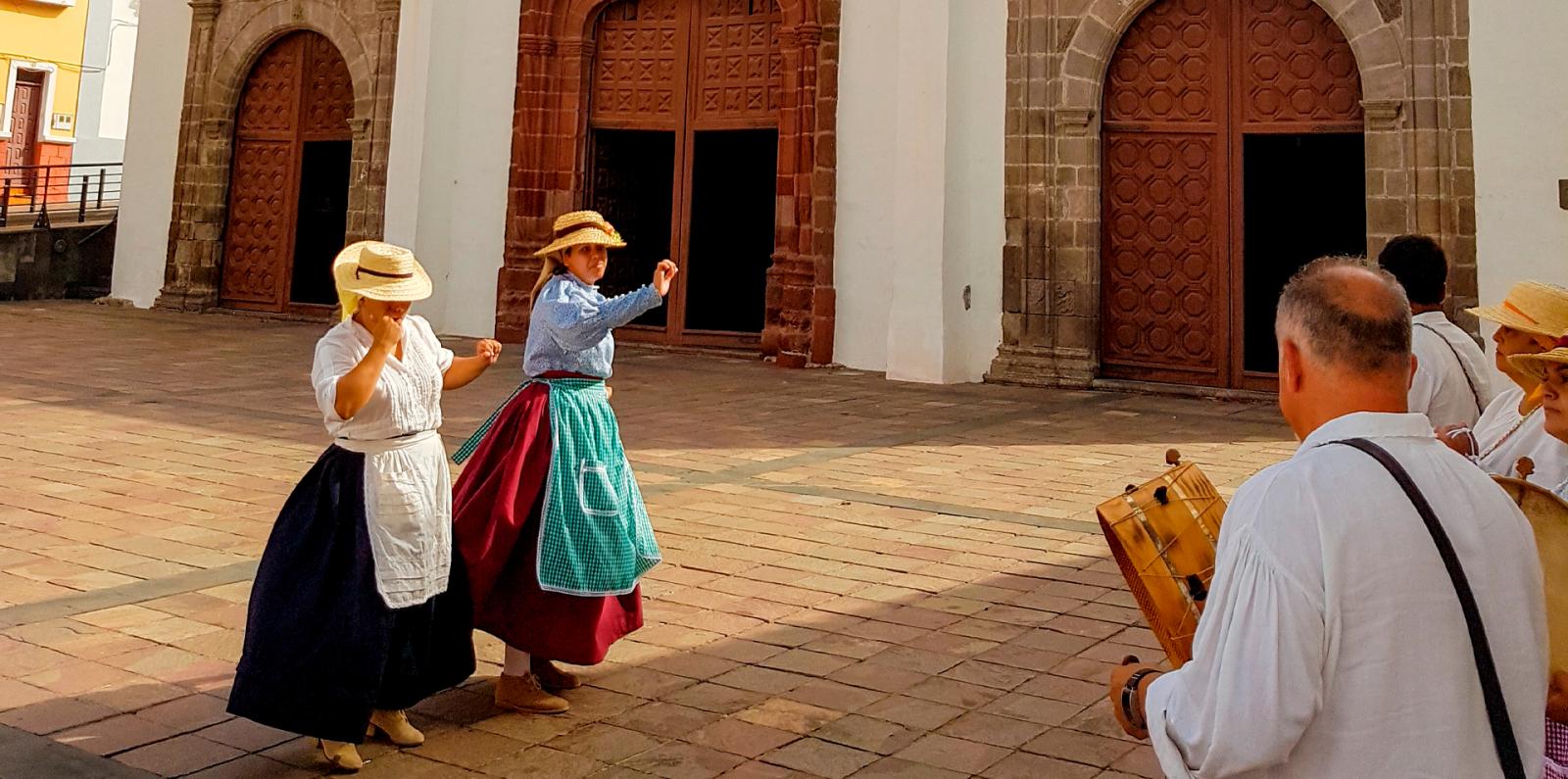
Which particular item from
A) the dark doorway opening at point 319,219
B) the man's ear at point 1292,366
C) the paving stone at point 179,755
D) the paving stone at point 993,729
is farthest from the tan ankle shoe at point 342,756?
the dark doorway opening at point 319,219

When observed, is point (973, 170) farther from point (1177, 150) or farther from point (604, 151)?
point (604, 151)

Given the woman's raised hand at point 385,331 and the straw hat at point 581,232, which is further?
the straw hat at point 581,232

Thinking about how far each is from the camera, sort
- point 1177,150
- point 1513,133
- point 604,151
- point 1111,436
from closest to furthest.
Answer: point 1111,436
point 1513,133
point 1177,150
point 604,151

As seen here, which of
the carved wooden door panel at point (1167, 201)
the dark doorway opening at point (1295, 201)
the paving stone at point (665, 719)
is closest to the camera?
the paving stone at point (665, 719)

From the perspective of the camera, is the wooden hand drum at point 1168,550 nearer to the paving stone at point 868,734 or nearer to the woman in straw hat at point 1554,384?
the woman in straw hat at point 1554,384

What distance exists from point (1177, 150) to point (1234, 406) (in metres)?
2.67

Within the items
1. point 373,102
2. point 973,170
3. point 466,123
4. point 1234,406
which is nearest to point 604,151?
point 466,123

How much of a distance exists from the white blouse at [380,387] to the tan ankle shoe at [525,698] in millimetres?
779

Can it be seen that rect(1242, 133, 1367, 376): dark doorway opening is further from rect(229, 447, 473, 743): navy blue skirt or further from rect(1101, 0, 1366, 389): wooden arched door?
rect(229, 447, 473, 743): navy blue skirt

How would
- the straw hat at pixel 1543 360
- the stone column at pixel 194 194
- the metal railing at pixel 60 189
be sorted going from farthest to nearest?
1. the metal railing at pixel 60 189
2. the stone column at pixel 194 194
3. the straw hat at pixel 1543 360

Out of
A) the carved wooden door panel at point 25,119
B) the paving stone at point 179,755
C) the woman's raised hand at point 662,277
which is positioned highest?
the carved wooden door panel at point 25,119

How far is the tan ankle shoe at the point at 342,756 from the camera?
3084mm

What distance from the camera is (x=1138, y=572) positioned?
73.4 inches

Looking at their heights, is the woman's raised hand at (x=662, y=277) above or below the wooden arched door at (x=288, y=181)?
below
